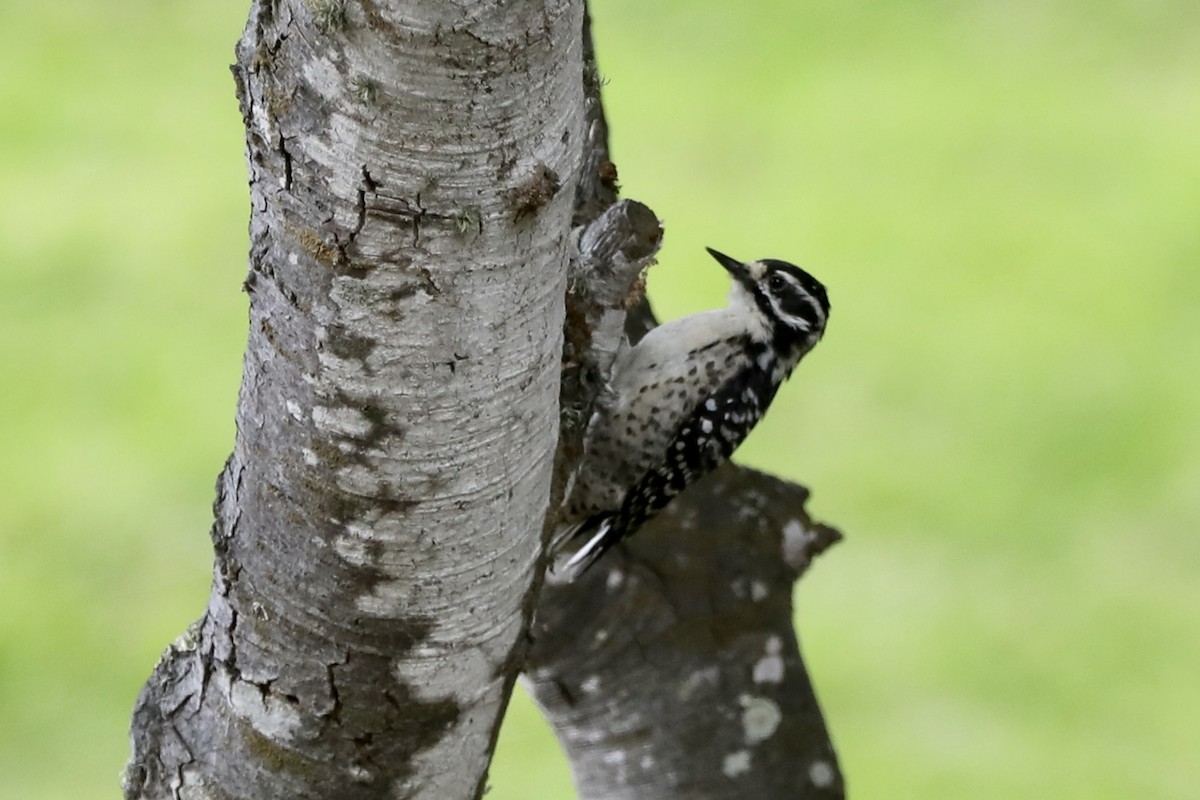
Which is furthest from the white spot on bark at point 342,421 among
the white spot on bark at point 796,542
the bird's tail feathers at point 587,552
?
the white spot on bark at point 796,542

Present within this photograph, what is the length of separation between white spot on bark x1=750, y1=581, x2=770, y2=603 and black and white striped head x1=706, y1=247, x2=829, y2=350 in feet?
1.86

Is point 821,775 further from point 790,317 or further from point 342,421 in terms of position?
point 342,421

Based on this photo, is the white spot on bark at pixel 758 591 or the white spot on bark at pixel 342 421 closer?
the white spot on bark at pixel 342 421

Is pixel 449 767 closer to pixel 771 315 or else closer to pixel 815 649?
pixel 771 315

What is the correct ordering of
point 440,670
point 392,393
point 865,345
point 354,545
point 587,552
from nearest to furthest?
point 392,393, point 354,545, point 440,670, point 587,552, point 865,345

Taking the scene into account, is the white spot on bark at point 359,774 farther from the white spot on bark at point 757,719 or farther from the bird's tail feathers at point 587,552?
the white spot on bark at point 757,719

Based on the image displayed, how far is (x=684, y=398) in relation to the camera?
3.37 meters

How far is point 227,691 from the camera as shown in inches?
82.4

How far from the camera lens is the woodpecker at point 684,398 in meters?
3.13

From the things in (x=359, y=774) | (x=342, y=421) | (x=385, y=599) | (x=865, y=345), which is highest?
(x=865, y=345)

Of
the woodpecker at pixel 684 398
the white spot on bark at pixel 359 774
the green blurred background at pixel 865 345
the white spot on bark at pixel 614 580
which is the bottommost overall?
the white spot on bark at pixel 359 774

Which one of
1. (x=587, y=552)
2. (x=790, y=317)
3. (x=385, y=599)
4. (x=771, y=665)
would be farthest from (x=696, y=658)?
(x=385, y=599)

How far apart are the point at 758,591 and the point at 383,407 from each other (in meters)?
1.58

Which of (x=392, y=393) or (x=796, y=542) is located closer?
(x=392, y=393)
